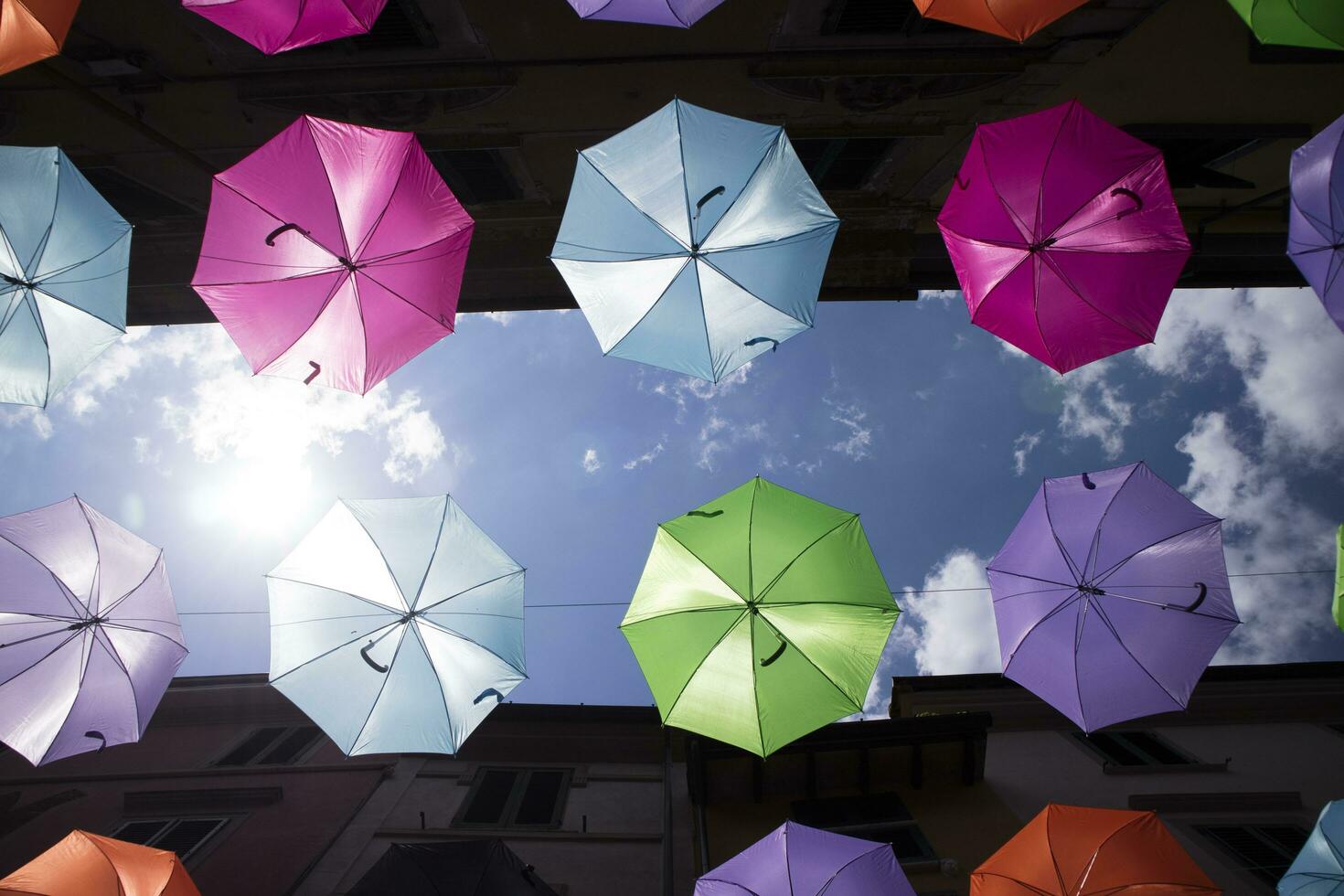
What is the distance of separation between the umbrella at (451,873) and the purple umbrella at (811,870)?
6.90ft

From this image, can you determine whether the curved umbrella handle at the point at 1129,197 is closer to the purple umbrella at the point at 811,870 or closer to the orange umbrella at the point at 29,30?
the purple umbrella at the point at 811,870

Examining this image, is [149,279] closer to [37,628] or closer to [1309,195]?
[37,628]

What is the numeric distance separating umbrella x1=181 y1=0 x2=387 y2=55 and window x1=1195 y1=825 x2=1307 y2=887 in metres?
14.1

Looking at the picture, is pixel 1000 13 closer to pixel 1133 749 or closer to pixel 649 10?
pixel 649 10

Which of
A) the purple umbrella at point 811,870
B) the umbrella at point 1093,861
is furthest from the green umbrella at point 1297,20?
the purple umbrella at point 811,870

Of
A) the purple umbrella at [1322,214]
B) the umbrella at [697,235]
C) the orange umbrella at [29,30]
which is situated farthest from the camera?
the umbrella at [697,235]

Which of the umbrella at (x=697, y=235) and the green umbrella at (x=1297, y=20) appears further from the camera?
Answer: the umbrella at (x=697, y=235)

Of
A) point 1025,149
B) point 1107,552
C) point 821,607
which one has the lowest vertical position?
point 821,607

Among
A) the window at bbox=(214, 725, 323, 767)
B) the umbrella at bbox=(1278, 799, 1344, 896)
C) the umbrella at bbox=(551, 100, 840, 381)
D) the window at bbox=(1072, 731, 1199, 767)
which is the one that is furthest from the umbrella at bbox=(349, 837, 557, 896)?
the window at bbox=(1072, 731, 1199, 767)

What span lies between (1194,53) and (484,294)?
37.3 ft

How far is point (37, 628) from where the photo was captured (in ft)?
25.4

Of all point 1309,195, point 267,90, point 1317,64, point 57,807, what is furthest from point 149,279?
point 1317,64

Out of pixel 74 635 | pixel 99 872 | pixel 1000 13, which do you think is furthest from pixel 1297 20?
pixel 99 872

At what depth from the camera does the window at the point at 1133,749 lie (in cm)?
1154
